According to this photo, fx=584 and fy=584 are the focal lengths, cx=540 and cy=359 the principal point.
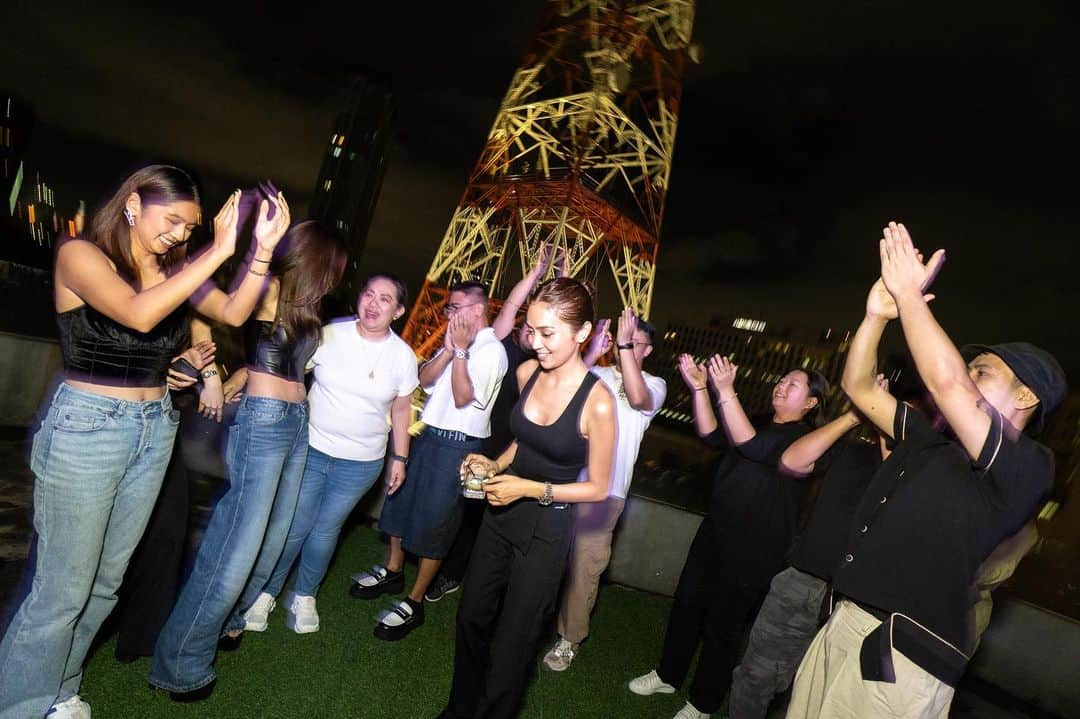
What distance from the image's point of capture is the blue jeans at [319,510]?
10.9ft

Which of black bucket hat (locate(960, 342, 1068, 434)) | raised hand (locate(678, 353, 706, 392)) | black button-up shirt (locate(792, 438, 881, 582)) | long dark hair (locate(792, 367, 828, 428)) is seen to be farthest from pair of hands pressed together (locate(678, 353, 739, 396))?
black bucket hat (locate(960, 342, 1068, 434))

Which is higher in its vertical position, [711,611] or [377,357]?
[377,357]

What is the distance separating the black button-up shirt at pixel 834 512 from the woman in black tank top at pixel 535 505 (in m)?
1.14

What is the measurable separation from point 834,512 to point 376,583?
3063 mm

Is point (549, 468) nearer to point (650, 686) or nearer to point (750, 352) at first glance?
point (650, 686)

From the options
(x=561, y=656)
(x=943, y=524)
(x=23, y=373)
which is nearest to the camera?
(x=943, y=524)

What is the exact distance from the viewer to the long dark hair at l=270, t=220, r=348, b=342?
2.71 meters

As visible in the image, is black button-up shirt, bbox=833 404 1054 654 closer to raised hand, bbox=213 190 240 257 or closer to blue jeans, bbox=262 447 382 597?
raised hand, bbox=213 190 240 257

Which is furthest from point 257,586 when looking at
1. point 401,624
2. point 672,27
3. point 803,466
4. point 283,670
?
point 672,27

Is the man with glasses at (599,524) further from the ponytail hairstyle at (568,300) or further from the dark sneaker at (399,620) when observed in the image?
the ponytail hairstyle at (568,300)

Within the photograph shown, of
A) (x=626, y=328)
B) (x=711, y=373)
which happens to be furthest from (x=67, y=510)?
(x=711, y=373)

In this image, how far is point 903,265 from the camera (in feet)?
6.08

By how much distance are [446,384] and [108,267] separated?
2177 millimetres

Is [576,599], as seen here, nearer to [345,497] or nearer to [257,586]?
[345,497]
